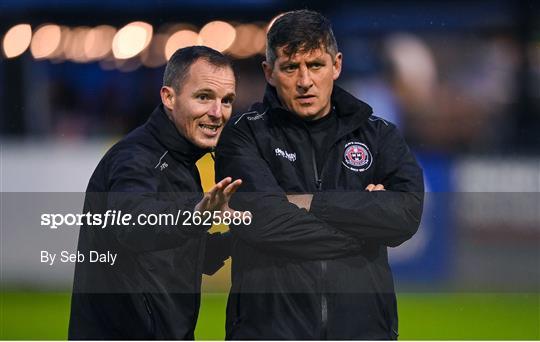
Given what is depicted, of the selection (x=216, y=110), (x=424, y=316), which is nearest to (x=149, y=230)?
(x=216, y=110)

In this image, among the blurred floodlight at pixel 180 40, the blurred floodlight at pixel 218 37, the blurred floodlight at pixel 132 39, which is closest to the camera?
the blurred floodlight at pixel 218 37

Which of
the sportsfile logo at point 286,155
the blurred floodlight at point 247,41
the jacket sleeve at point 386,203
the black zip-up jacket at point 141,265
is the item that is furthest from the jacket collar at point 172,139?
the blurred floodlight at point 247,41

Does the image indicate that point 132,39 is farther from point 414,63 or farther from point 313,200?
point 313,200

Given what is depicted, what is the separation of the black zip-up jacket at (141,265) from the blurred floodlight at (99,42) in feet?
10.6

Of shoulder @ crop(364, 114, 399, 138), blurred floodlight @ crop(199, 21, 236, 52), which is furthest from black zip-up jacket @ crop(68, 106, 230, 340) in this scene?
blurred floodlight @ crop(199, 21, 236, 52)

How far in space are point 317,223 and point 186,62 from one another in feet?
3.10

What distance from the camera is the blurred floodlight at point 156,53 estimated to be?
705cm

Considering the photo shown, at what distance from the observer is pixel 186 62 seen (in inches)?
178

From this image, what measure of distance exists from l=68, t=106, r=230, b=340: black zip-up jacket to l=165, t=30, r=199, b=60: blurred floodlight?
8.07ft

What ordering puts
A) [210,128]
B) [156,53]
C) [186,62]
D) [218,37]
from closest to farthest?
[210,128]
[186,62]
[218,37]
[156,53]

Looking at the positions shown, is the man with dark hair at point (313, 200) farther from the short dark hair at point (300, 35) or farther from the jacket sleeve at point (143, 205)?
the jacket sleeve at point (143, 205)

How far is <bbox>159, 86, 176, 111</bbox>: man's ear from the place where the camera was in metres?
4.46

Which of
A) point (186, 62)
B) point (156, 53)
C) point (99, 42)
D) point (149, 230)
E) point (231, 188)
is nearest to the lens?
point (231, 188)

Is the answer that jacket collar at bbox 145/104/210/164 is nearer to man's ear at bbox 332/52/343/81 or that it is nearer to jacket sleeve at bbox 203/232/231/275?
jacket sleeve at bbox 203/232/231/275
